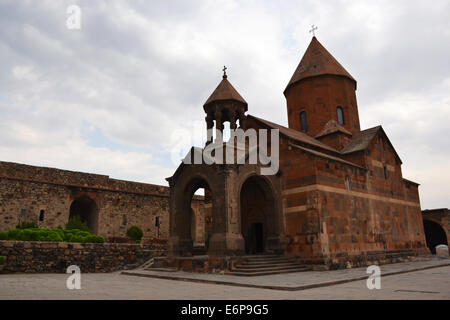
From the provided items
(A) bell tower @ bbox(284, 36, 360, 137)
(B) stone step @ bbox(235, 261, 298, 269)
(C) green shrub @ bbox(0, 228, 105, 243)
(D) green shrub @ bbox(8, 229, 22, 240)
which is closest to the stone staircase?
→ (B) stone step @ bbox(235, 261, 298, 269)

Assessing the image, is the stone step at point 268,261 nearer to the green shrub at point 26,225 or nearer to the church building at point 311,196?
the church building at point 311,196

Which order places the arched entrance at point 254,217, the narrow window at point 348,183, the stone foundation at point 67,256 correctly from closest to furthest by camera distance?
1. the stone foundation at point 67,256
2. the narrow window at point 348,183
3. the arched entrance at point 254,217

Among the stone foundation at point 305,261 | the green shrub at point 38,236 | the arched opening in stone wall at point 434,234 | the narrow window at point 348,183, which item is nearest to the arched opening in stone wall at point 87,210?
the green shrub at point 38,236

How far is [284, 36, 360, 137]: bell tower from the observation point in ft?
64.9

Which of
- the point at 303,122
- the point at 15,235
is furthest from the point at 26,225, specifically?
the point at 303,122

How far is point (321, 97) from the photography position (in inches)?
781

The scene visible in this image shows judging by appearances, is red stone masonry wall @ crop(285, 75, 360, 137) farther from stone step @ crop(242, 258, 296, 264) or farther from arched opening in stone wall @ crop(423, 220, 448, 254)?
arched opening in stone wall @ crop(423, 220, 448, 254)

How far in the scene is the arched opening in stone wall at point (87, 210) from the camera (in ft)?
71.8

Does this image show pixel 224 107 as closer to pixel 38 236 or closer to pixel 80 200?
pixel 38 236

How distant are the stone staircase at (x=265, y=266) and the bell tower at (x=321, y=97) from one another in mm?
9171

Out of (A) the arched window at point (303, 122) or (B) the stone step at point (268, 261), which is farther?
(A) the arched window at point (303, 122)

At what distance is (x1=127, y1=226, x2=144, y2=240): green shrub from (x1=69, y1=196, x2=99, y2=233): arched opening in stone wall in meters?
2.31
